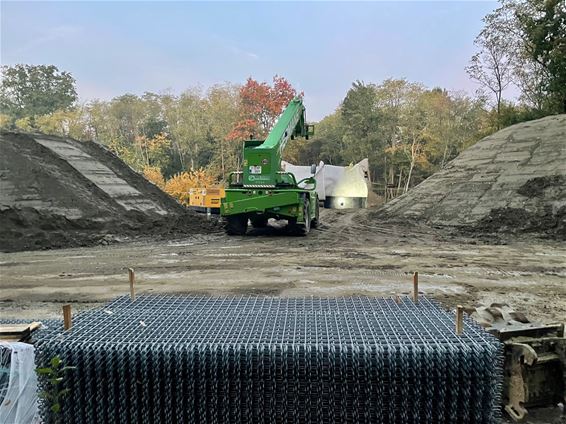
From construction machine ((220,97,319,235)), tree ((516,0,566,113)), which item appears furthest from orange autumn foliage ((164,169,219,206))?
tree ((516,0,566,113))

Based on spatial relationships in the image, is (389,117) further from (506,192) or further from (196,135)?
(506,192)

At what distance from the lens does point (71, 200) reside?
14.0 m

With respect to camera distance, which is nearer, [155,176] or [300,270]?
[300,270]

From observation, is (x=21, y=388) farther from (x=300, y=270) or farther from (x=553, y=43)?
(x=553, y=43)

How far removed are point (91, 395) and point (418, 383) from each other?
1779 mm

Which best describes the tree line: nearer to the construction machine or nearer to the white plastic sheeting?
the construction machine

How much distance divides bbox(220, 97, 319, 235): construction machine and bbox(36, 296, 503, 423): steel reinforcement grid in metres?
9.93

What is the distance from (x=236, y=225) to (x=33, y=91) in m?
36.0

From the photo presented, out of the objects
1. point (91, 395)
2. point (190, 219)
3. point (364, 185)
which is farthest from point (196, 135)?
point (91, 395)

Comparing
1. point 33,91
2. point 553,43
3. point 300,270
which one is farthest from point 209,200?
point 33,91

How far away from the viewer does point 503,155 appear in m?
18.5

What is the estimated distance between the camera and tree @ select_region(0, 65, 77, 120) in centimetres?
3962

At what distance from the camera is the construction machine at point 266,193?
1259cm

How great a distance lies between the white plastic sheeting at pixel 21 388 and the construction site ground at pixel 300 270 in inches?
130
